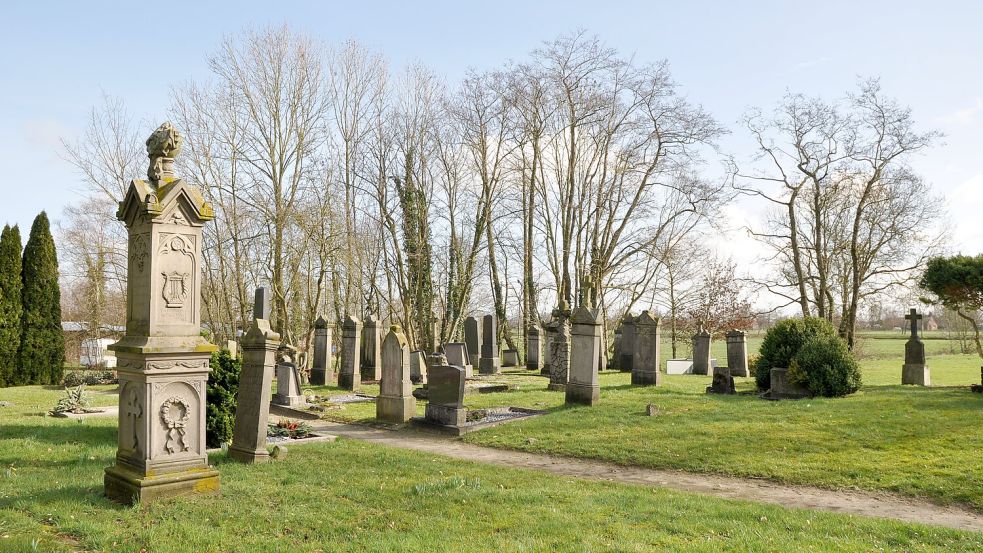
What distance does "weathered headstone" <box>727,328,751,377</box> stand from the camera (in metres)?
21.6

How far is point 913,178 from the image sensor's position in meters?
25.9

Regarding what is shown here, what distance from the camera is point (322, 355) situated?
69.1 ft

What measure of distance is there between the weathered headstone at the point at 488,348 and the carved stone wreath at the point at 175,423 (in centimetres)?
1890

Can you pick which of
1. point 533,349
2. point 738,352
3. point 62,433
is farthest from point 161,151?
point 533,349

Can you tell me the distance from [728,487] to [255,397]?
20.3 ft

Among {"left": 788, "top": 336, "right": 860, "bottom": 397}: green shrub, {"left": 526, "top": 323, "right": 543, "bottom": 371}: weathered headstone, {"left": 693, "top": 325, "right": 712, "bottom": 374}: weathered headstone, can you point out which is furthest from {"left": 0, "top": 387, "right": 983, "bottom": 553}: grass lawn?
{"left": 526, "top": 323, "right": 543, "bottom": 371}: weathered headstone

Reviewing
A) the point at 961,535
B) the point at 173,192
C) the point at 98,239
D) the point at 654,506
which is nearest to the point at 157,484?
the point at 173,192

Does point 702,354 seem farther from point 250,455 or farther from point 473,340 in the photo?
point 250,455

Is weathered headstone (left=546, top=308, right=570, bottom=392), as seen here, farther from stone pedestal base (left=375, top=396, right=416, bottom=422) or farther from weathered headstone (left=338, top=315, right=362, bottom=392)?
stone pedestal base (left=375, top=396, right=416, bottom=422)

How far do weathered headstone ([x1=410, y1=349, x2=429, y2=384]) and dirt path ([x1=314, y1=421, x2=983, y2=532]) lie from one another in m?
8.28

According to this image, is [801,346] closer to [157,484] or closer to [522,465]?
[522,465]

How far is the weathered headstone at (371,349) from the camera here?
21172mm

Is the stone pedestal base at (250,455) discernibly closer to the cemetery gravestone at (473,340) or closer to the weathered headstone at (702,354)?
the cemetery gravestone at (473,340)

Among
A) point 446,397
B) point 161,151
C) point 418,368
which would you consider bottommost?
point 418,368
